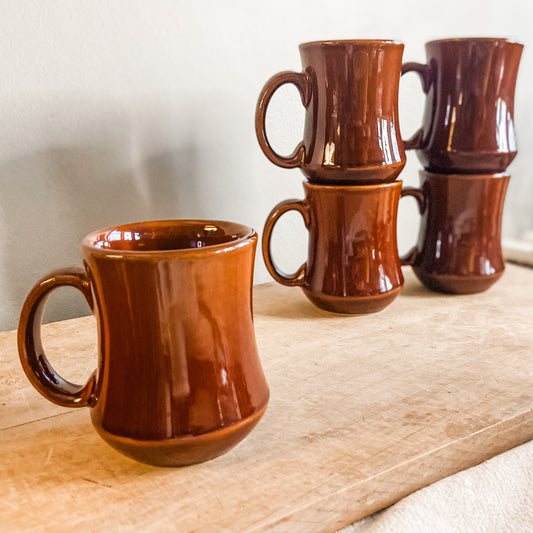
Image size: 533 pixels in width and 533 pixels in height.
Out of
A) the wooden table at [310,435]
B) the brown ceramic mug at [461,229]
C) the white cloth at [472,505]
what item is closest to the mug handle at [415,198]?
the brown ceramic mug at [461,229]

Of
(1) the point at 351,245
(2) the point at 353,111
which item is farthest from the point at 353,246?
(2) the point at 353,111

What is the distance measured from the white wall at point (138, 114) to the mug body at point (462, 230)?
213mm

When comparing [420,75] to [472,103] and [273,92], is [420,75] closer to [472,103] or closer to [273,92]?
[472,103]

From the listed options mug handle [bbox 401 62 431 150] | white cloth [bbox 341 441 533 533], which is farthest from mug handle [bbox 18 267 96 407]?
mug handle [bbox 401 62 431 150]

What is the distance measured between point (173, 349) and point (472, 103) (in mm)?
466

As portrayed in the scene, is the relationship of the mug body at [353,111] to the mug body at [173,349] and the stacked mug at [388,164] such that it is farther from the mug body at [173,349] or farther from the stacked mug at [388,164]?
the mug body at [173,349]

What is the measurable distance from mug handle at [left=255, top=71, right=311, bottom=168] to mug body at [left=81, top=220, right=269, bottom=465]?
0.81ft

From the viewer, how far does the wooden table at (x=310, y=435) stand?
0.35 m

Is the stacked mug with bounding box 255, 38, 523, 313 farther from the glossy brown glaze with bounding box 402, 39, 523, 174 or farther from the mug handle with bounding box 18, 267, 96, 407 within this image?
the mug handle with bounding box 18, 267, 96, 407

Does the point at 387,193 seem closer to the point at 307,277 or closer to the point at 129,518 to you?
the point at 307,277

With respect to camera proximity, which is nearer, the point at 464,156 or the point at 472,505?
Result: the point at 472,505

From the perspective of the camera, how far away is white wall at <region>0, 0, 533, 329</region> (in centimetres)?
63

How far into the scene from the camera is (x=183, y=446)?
360mm

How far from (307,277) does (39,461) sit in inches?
13.7
